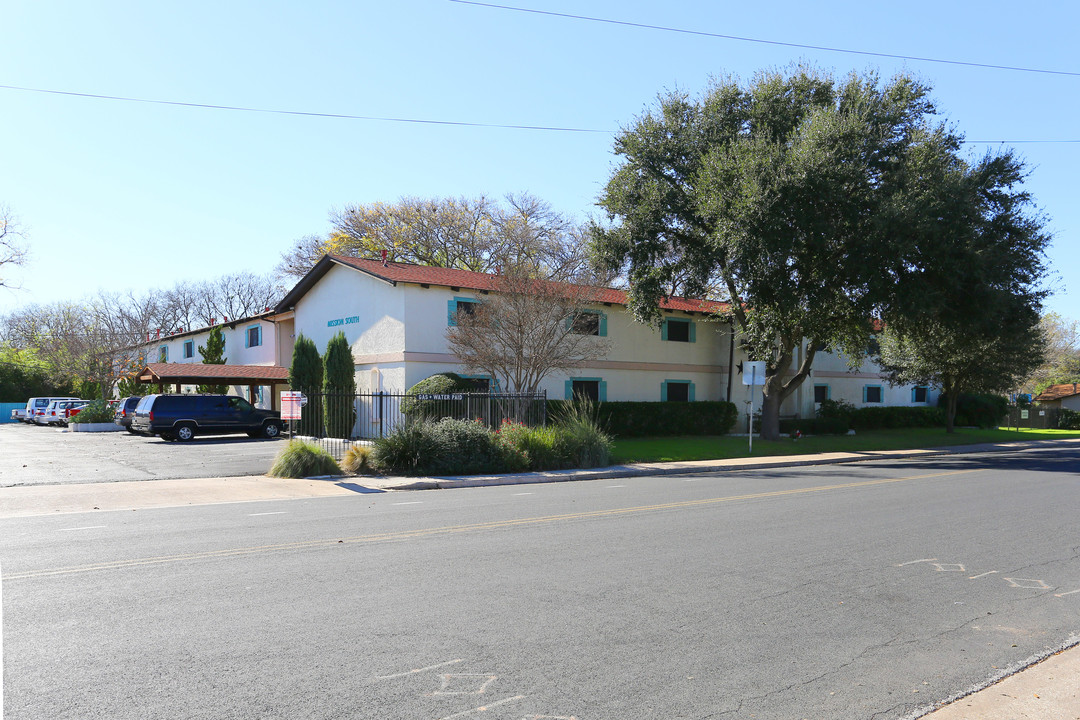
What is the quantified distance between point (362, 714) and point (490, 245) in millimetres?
46546

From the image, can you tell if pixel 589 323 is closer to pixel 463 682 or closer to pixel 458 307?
pixel 458 307

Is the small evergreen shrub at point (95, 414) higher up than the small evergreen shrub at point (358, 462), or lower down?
higher up

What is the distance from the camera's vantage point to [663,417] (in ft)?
102

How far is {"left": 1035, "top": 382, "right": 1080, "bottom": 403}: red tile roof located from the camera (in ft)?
183

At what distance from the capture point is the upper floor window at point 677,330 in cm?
3369

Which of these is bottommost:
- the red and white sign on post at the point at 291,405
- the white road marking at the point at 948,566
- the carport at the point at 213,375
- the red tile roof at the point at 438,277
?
the white road marking at the point at 948,566

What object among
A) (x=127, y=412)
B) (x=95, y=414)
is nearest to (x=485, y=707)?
(x=127, y=412)

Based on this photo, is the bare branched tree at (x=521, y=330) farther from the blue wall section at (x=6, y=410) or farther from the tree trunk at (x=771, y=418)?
the blue wall section at (x=6, y=410)

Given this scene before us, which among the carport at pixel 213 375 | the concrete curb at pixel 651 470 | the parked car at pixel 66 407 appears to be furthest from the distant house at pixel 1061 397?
the parked car at pixel 66 407

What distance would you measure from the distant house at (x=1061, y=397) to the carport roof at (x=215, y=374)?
52.4 meters

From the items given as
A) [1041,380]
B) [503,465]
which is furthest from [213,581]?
[1041,380]

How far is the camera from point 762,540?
9.16m

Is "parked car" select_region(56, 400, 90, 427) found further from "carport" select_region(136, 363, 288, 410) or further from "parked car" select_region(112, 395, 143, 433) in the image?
"parked car" select_region(112, 395, 143, 433)

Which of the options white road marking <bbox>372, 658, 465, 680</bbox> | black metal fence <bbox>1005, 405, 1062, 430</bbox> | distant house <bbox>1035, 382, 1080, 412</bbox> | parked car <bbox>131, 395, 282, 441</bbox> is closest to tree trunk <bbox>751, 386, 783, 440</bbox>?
parked car <bbox>131, 395, 282, 441</bbox>
